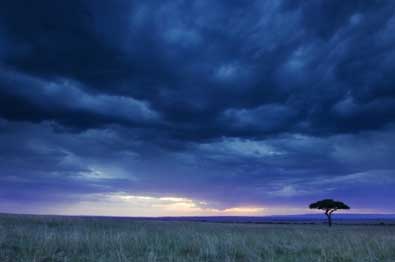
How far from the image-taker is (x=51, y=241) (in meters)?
14.2

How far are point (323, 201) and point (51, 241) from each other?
7906cm

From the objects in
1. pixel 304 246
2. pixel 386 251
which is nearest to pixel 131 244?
pixel 304 246

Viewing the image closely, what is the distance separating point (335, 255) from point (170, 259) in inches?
226

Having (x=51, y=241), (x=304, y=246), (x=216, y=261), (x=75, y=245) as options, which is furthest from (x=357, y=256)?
(x=51, y=241)

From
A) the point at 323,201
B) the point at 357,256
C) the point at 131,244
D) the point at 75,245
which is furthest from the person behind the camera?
the point at 323,201

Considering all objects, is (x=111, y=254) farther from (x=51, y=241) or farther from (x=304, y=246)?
(x=304, y=246)

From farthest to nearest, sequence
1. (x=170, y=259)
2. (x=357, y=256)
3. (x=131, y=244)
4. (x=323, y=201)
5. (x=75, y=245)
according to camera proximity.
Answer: (x=323, y=201) < (x=131, y=244) < (x=75, y=245) < (x=357, y=256) < (x=170, y=259)

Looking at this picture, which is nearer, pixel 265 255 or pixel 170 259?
pixel 170 259

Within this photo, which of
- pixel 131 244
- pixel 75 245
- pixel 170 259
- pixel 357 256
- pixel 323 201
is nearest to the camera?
pixel 170 259

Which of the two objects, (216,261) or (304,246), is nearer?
(216,261)

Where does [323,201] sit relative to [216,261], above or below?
above

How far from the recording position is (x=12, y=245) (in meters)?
13.5

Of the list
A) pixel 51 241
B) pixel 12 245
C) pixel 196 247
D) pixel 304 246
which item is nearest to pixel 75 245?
pixel 51 241

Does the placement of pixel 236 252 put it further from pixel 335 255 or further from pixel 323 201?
pixel 323 201
